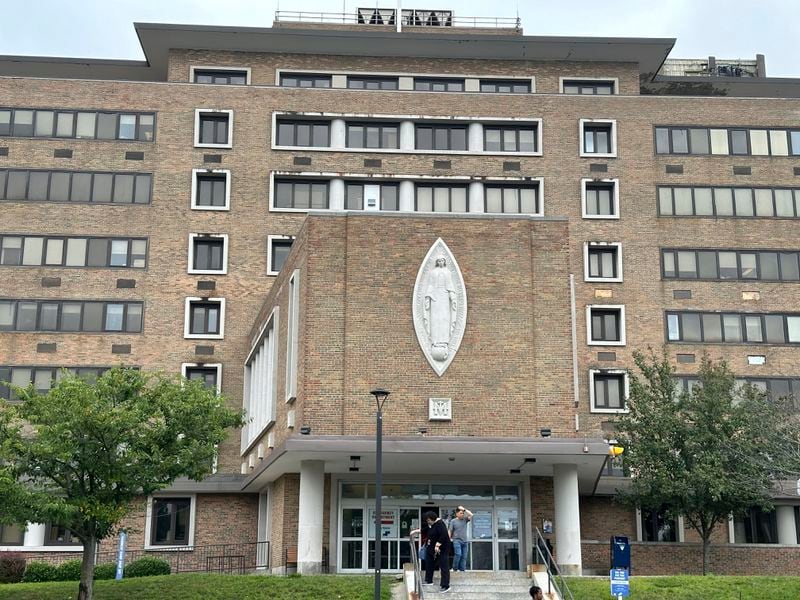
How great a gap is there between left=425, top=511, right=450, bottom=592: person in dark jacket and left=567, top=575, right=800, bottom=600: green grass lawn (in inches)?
134

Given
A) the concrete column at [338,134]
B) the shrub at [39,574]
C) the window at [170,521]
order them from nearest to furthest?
the shrub at [39,574] → the window at [170,521] → the concrete column at [338,134]

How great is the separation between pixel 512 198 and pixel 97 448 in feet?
89.4

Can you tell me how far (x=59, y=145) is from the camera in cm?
5159

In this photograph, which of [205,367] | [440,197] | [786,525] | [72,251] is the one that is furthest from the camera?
[440,197]

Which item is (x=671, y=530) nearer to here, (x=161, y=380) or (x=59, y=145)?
(x=161, y=380)

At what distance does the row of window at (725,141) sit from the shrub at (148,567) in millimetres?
28439

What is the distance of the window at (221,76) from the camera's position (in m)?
54.7

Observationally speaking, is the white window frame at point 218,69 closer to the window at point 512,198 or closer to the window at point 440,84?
the window at point 440,84

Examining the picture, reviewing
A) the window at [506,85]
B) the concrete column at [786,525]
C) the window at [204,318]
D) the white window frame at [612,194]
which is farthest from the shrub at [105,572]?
the window at [506,85]

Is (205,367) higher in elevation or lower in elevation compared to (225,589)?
higher

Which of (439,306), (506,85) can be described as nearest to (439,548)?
(439,306)

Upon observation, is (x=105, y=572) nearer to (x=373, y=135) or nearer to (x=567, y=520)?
(x=567, y=520)

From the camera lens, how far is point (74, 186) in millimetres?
A: 51125

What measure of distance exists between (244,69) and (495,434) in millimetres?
29506
